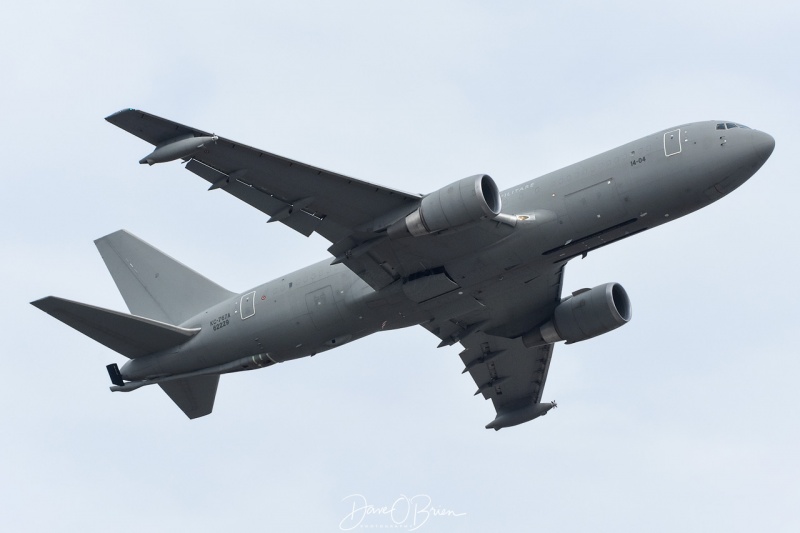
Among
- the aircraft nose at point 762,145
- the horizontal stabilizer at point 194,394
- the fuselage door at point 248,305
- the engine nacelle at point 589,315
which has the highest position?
the aircraft nose at point 762,145

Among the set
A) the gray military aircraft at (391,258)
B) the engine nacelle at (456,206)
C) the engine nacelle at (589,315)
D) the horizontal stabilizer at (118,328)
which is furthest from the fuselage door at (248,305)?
the engine nacelle at (589,315)

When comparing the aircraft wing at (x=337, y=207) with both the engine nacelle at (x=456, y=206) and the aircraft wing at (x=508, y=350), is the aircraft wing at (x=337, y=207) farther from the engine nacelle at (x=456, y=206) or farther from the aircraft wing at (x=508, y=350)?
the aircraft wing at (x=508, y=350)

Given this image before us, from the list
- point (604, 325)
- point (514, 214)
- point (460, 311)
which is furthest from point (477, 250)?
point (604, 325)

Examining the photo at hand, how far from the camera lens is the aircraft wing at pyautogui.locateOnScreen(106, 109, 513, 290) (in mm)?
40969

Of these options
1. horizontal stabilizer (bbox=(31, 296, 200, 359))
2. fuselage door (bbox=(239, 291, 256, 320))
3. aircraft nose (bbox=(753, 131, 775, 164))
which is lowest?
horizontal stabilizer (bbox=(31, 296, 200, 359))

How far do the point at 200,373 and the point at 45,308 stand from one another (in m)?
7.09

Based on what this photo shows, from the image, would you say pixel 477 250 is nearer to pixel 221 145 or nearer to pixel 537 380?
pixel 221 145

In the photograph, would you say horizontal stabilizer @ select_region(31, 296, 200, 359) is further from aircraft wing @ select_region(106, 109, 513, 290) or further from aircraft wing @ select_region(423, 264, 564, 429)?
aircraft wing @ select_region(423, 264, 564, 429)

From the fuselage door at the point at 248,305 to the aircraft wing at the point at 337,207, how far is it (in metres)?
5.26

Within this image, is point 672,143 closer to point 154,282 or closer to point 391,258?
point 391,258

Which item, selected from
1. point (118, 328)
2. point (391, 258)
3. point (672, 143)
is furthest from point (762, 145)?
point (118, 328)

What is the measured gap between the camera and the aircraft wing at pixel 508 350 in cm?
4972

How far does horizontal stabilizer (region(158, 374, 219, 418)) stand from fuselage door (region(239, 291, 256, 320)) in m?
4.07

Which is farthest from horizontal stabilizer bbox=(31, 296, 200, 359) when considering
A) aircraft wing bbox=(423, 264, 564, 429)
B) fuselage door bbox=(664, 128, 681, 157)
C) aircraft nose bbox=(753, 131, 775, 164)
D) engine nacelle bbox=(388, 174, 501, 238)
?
aircraft nose bbox=(753, 131, 775, 164)
